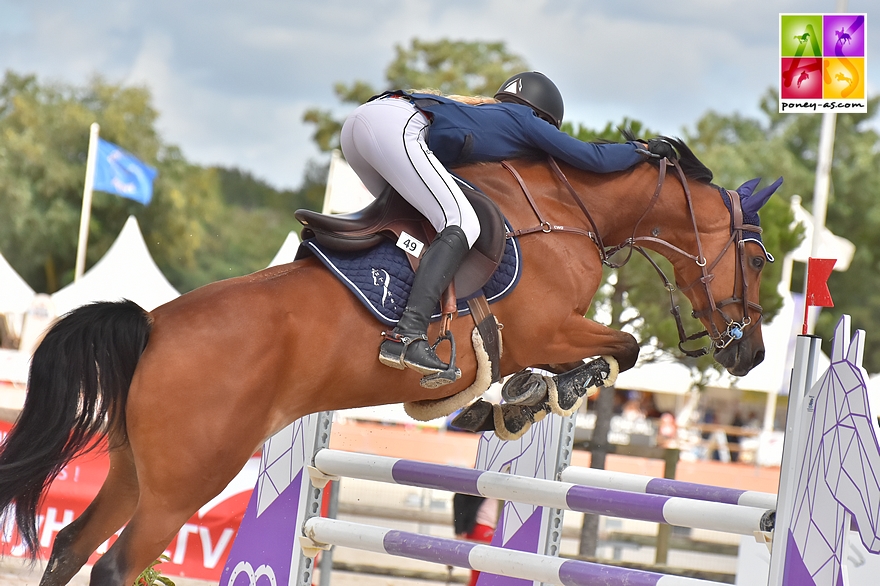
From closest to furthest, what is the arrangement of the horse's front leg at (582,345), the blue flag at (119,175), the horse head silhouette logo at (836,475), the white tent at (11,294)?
the horse head silhouette logo at (836,475) → the horse's front leg at (582,345) → the white tent at (11,294) → the blue flag at (119,175)

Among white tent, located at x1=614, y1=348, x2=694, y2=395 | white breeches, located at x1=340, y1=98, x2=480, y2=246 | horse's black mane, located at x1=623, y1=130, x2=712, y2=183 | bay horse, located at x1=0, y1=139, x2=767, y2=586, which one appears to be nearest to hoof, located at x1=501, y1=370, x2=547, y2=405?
bay horse, located at x1=0, y1=139, x2=767, y2=586

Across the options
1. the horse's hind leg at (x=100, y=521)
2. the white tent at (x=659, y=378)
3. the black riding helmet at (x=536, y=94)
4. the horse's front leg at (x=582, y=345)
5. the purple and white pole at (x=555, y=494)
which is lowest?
the horse's hind leg at (x=100, y=521)

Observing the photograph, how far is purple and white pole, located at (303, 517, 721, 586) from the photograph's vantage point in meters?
2.91

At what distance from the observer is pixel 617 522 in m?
10.1

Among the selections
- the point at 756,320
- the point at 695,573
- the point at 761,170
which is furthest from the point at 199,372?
the point at 761,170

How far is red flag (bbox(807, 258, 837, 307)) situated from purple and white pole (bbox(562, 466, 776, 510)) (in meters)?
0.70

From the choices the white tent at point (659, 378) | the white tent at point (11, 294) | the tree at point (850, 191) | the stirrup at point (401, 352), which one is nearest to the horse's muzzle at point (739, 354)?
the stirrup at point (401, 352)

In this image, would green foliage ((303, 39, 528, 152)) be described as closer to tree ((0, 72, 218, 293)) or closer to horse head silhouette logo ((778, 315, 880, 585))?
tree ((0, 72, 218, 293))

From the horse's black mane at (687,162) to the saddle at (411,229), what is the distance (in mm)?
845

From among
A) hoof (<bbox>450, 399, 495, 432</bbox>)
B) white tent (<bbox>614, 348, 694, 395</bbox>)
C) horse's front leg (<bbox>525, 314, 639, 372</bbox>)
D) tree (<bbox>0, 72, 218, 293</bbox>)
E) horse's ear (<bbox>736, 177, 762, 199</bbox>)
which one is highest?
tree (<bbox>0, 72, 218, 293</bbox>)

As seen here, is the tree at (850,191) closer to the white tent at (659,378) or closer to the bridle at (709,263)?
the white tent at (659,378)

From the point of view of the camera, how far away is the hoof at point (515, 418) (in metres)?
3.73

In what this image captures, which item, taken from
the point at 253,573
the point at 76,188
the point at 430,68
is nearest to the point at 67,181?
the point at 76,188

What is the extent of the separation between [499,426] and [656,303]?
4.14 metres
